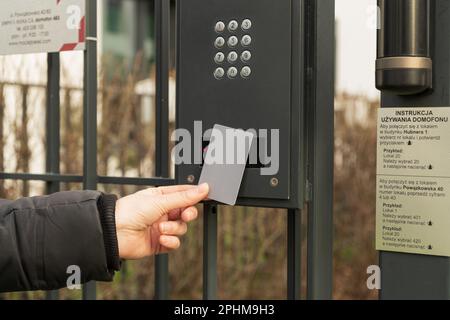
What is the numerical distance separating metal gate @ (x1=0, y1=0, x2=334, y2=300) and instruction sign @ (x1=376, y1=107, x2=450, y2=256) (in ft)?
0.55

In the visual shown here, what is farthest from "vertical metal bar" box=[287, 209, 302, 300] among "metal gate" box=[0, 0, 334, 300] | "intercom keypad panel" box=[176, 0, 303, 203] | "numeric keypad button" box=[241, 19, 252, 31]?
"numeric keypad button" box=[241, 19, 252, 31]

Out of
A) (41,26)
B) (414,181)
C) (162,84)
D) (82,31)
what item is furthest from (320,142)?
(41,26)

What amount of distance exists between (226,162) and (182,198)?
0.14m

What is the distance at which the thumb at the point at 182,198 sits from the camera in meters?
1.65

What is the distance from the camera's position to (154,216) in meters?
1.67

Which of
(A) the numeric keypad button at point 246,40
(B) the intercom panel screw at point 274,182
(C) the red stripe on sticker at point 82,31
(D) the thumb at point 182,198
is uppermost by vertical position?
(C) the red stripe on sticker at point 82,31

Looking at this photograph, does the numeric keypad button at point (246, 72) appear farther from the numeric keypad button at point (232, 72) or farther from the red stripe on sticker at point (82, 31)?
the red stripe on sticker at point (82, 31)

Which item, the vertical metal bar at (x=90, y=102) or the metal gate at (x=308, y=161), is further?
the vertical metal bar at (x=90, y=102)

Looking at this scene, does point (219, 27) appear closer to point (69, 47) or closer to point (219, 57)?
point (219, 57)

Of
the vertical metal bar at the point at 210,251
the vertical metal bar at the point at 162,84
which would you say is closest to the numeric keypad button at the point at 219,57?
the vertical metal bar at the point at 162,84

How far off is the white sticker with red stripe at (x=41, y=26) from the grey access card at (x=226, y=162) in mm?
641

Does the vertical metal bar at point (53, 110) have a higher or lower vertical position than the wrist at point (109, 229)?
higher
